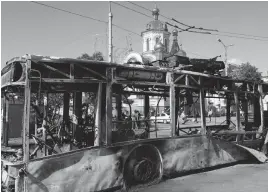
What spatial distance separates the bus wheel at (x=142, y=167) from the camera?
6.49 meters

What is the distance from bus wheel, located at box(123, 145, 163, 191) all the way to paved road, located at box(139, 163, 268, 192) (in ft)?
0.71

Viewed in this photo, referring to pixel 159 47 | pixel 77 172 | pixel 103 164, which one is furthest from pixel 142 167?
pixel 159 47

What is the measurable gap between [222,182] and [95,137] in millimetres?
3747

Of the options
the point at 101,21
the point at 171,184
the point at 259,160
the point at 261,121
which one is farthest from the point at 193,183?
the point at 101,21

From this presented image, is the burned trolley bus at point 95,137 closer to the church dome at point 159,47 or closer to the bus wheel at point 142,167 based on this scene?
the bus wheel at point 142,167

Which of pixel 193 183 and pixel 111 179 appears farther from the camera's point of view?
pixel 193 183

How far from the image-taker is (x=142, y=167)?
6703 millimetres

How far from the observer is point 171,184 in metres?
6.97

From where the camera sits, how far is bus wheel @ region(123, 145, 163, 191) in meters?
6.49

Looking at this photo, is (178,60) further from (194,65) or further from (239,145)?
(239,145)

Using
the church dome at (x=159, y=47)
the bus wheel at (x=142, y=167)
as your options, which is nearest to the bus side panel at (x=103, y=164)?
the bus wheel at (x=142, y=167)

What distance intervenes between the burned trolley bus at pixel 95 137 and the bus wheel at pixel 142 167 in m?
0.02

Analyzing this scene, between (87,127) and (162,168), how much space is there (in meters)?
2.70

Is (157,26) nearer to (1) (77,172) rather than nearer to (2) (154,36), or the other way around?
(2) (154,36)
